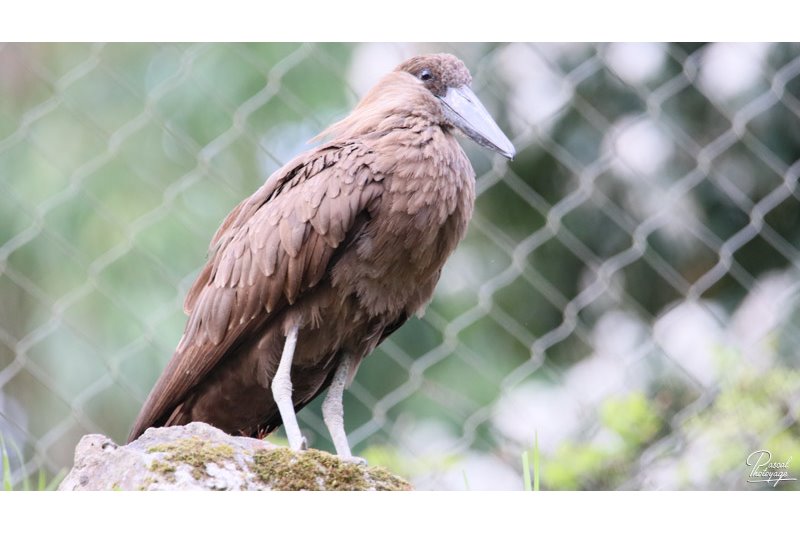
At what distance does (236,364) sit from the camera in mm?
2982

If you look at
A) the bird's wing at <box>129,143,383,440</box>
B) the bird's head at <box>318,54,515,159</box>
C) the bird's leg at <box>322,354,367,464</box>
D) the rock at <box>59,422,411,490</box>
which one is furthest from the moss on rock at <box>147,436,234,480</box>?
the bird's head at <box>318,54,515,159</box>

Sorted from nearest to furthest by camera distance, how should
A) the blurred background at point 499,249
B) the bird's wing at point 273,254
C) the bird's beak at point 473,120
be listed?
the bird's wing at point 273,254, the bird's beak at point 473,120, the blurred background at point 499,249

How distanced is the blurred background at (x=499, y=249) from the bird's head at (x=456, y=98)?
0.31 meters

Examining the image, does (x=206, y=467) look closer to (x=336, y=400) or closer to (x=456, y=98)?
(x=336, y=400)

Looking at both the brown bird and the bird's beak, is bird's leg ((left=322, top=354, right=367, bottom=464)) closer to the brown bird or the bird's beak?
the brown bird

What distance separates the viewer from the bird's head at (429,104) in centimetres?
299

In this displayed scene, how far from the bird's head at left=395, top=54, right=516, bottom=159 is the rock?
0.80m

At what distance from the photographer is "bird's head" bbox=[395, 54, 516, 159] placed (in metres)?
2.99

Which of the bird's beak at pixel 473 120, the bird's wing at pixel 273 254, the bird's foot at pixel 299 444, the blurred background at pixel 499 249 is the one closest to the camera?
the bird's foot at pixel 299 444

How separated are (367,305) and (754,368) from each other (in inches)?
51.5

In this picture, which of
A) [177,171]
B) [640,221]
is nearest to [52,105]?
[177,171]

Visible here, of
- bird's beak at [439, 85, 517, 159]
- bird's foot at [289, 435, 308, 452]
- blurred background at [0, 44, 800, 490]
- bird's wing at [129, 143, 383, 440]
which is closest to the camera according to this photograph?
bird's foot at [289, 435, 308, 452]

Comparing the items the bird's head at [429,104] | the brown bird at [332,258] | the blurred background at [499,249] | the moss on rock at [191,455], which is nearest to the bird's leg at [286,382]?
the brown bird at [332,258]

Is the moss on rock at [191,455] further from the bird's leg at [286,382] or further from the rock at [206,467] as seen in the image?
the bird's leg at [286,382]
